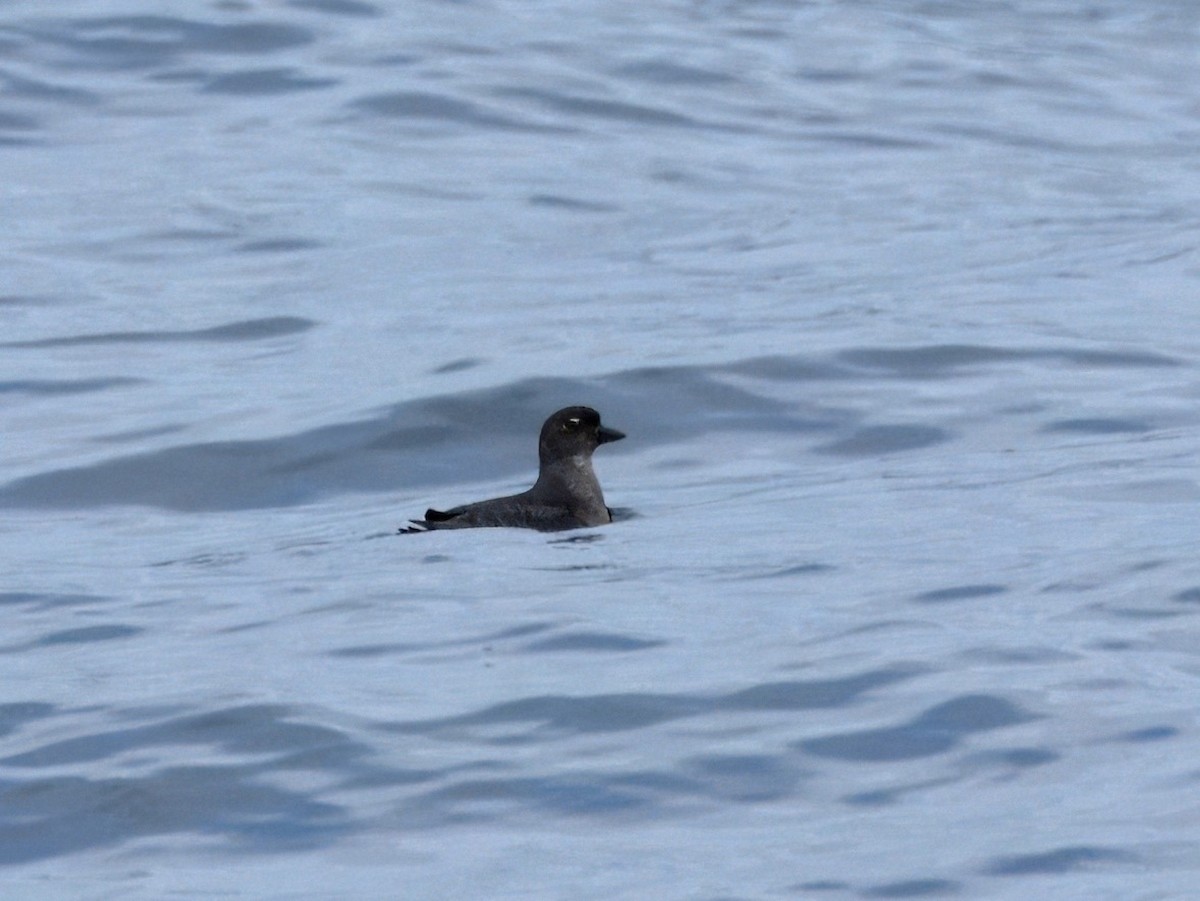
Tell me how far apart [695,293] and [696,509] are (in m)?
7.78

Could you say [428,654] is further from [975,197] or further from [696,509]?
[975,197]

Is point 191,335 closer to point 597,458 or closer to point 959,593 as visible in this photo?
point 597,458

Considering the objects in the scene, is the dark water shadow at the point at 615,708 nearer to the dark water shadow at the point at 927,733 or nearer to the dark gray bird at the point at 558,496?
the dark water shadow at the point at 927,733

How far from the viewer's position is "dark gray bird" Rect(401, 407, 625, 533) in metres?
12.1

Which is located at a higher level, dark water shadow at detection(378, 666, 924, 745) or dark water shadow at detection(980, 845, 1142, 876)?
dark water shadow at detection(378, 666, 924, 745)

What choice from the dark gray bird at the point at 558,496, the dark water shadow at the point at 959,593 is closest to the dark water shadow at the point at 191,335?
the dark gray bird at the point at 558,496

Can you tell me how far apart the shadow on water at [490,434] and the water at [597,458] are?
0.17 ft

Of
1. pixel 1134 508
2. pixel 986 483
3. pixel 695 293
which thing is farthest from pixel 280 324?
pixel 1134 508

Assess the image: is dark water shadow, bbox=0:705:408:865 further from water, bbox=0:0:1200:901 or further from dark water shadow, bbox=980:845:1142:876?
dark water shadow, bbox=980:845:1142:876

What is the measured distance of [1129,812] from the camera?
714 centimetres

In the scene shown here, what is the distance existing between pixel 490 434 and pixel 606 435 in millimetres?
2221

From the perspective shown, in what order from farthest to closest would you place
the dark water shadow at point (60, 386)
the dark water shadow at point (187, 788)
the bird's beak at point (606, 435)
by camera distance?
the dark water shadow at point (60, 386) → the bird's beak at point (606, 435) → the dark water shadow at point (187, 788)

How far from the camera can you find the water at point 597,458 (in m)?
7.36

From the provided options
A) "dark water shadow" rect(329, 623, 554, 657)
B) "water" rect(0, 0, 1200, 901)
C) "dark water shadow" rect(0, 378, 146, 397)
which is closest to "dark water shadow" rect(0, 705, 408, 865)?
"water" rect(0, 0, 1200, 901)
